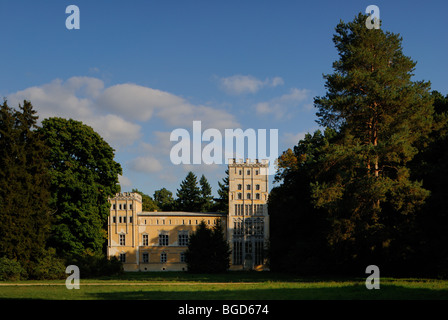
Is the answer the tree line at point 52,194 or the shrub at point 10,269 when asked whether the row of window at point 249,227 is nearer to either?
the tree line at point 52,194

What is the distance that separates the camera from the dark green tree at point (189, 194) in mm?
82125

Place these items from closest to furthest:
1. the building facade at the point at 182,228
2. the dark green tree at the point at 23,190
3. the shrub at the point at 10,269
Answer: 1. the shrub at the point at 10,269
2. the dark green tree at the point at 23,190
3. the building facade at the point at 182,228

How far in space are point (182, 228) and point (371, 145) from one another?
118 feet

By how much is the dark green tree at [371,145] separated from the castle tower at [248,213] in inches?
1103

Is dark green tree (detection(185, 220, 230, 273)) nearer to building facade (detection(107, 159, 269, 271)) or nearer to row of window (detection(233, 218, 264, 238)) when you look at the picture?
building facade (detection(107, 159, 269, 271))

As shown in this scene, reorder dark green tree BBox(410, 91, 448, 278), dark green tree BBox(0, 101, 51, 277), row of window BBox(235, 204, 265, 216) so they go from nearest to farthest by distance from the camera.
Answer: dark green tree BBox(410, 91, 448, 278), dark green tree BBox(0, 101, 51, 277), row of window BBox(235, 204, 265, 216)

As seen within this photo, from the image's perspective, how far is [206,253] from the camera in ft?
139

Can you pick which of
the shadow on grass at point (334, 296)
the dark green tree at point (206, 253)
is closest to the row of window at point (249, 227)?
the dark green tree at point (206, 253)

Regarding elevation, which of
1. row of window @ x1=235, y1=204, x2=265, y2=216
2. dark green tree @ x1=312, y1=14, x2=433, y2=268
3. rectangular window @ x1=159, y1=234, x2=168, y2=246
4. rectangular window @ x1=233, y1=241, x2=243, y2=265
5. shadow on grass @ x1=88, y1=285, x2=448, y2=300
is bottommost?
rectangular window @ x1=233, y1=241, x2=243, y2=265

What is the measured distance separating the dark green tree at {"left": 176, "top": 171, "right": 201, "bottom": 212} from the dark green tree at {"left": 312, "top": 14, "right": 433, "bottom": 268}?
5500 centimetres

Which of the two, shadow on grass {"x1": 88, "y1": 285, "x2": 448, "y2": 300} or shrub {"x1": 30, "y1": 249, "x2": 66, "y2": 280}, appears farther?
shrub {"x1": 30, "y1": 249, "x2": 66, "y2": 280}

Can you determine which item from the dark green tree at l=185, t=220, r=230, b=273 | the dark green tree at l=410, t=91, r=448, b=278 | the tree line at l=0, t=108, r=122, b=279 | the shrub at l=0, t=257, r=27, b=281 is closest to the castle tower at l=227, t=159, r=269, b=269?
the dark green tree at l=185, t=220, r=230, b=273

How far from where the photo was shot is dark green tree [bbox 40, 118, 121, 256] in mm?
36875
